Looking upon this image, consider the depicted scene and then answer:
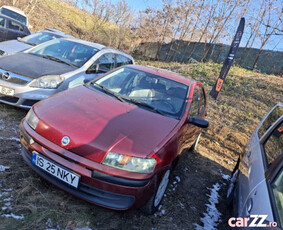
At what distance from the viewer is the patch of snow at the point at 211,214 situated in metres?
2.79

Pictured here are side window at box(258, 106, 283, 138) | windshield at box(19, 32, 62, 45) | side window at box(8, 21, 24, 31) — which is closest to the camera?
side window at box(258, 106, 283, 138)

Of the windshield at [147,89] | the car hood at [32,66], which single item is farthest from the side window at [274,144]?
the car hood at [32,66]

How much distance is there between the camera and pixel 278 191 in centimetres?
176

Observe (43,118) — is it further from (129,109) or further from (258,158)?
(258,158)

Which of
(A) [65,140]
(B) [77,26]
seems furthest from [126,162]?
(B) [77,26]

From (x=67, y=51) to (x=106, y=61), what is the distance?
90 cm

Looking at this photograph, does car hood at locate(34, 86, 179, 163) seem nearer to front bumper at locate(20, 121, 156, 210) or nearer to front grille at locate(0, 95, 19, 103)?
front bumper at locate(20, 121, 156, 210)

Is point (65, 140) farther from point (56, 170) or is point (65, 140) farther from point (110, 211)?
point (110, 211)

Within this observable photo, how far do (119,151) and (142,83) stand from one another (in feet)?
5.17

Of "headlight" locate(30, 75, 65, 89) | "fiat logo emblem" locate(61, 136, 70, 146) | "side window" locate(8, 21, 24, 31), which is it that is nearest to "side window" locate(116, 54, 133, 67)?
"headlight" locate(30, 75, 65, 89)

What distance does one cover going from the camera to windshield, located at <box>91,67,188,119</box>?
10.1 ft

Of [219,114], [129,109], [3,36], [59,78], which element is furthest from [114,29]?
[129,109]

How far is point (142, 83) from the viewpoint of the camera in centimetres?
344

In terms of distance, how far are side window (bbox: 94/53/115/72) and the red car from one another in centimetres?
225
